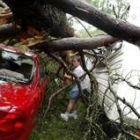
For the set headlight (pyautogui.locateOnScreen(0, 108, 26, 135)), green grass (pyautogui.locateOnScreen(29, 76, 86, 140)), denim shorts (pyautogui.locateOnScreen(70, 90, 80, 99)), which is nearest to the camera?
headlight (pyautogui.locateOnScreen(0, 108, 26, 135))

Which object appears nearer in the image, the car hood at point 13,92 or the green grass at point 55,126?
the car hood at point 13,92

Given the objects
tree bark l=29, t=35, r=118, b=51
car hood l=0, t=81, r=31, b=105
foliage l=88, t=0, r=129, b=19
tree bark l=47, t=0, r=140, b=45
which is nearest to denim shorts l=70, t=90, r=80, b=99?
foliage l=88, t=0, r=129, b=19

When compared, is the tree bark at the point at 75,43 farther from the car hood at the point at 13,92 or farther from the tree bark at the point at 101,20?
the tree bark at the point at 101,20

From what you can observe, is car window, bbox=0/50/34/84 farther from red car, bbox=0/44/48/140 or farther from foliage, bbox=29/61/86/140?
foliage, bbox=29/61/86/140

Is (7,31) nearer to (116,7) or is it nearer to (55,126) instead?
(116,7)

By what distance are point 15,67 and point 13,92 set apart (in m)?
1.29

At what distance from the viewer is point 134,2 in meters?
6.32

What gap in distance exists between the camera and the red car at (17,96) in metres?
3.96

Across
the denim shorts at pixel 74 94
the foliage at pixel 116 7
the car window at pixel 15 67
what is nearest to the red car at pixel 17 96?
→ the car window at pixel 15 67

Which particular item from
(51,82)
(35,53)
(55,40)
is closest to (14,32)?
(55,40)

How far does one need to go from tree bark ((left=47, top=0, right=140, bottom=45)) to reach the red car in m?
1.66

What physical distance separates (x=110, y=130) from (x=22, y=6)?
12.7 ft

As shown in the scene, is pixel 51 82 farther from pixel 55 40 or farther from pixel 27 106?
pixel 27 106

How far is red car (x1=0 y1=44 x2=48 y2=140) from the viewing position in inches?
156
